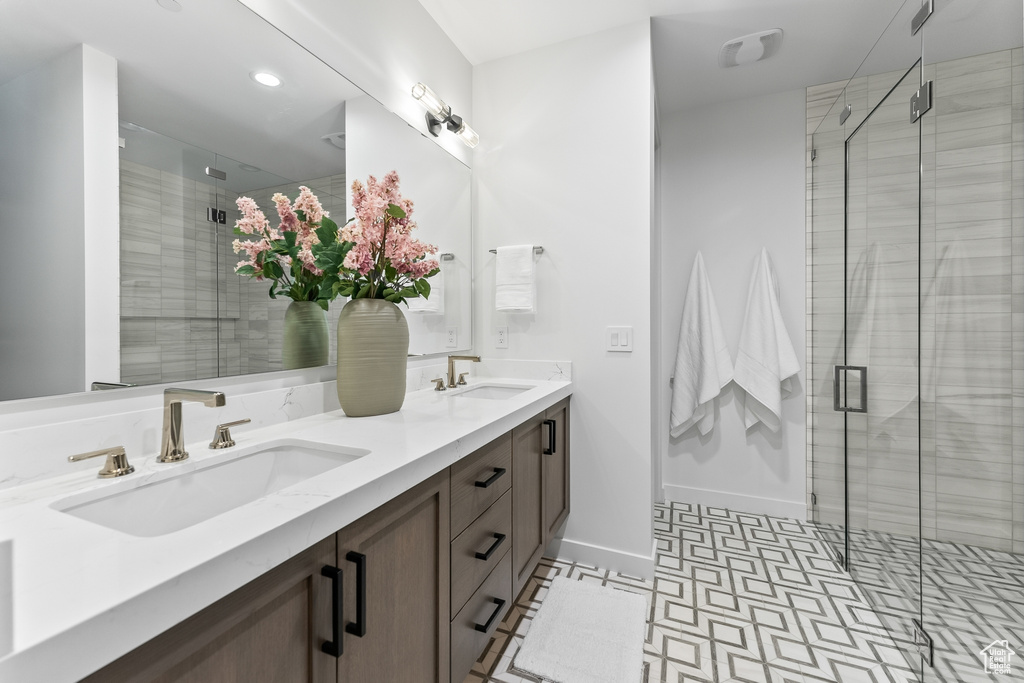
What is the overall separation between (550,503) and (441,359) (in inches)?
31.5

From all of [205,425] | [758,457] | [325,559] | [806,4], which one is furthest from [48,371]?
[758,457]

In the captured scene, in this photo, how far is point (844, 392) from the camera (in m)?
1.96

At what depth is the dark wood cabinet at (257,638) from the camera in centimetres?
48

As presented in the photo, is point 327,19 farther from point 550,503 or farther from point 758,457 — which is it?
point 758,457

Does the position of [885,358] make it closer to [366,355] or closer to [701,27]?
[701,27]

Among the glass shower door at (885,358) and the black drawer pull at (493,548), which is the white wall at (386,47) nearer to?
the black drawer pull at (493,548)

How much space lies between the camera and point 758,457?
2596 millimetres

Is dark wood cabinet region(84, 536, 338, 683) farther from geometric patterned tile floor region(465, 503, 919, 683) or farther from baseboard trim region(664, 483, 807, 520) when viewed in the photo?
baseboard trim region(664, 483, 807, 520)

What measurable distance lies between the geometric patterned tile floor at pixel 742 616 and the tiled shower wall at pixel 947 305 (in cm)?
37

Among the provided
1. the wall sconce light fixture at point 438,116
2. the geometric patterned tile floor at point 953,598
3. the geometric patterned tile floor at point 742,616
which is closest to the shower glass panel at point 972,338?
the geometric patterned tile floor at point 953,598

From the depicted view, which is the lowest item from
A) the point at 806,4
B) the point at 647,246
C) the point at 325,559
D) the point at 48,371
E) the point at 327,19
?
the point at 325,559

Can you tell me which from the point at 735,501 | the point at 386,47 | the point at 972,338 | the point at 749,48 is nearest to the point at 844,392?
the point at 972,338

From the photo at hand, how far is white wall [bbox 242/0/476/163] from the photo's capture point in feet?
4.30

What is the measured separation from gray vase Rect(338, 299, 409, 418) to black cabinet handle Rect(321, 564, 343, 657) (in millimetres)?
632
